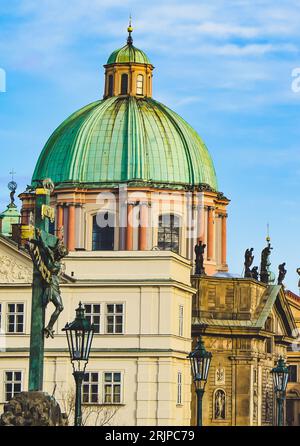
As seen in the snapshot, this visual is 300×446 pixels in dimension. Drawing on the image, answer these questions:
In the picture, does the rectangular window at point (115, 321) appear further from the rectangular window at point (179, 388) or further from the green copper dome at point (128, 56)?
the green copper dome at point (128, 56)

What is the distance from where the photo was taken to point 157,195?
96.5 m

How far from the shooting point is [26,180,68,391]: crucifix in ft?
86.0

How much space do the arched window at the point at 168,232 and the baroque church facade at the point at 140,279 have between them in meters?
0.14

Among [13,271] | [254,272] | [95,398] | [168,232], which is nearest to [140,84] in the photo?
[168,232]

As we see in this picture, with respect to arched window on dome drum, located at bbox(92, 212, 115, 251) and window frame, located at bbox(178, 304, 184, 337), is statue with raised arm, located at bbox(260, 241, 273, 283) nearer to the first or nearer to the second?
arched window on dome drum, located at bbox(92, 212, 115, 251)

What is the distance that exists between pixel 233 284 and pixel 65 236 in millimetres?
11258

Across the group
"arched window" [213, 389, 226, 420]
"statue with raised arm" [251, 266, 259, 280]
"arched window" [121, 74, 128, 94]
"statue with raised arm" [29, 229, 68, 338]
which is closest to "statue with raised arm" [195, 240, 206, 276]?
"statue with raised arm" [251, 266, 259, 280]

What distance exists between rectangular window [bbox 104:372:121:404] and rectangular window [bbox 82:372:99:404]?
1.38ft

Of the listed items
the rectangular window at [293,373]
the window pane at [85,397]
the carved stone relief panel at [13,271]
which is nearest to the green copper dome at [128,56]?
the rectangular window at [293,373]

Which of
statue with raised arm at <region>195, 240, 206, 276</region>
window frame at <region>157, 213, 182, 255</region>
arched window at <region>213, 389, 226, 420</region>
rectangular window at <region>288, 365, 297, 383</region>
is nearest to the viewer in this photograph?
arched window at <region>213, 389, 226, 420</region>

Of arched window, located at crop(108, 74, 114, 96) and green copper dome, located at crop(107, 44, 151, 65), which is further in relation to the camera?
green copper dome, located at crop(107, 44, 151, 65)
